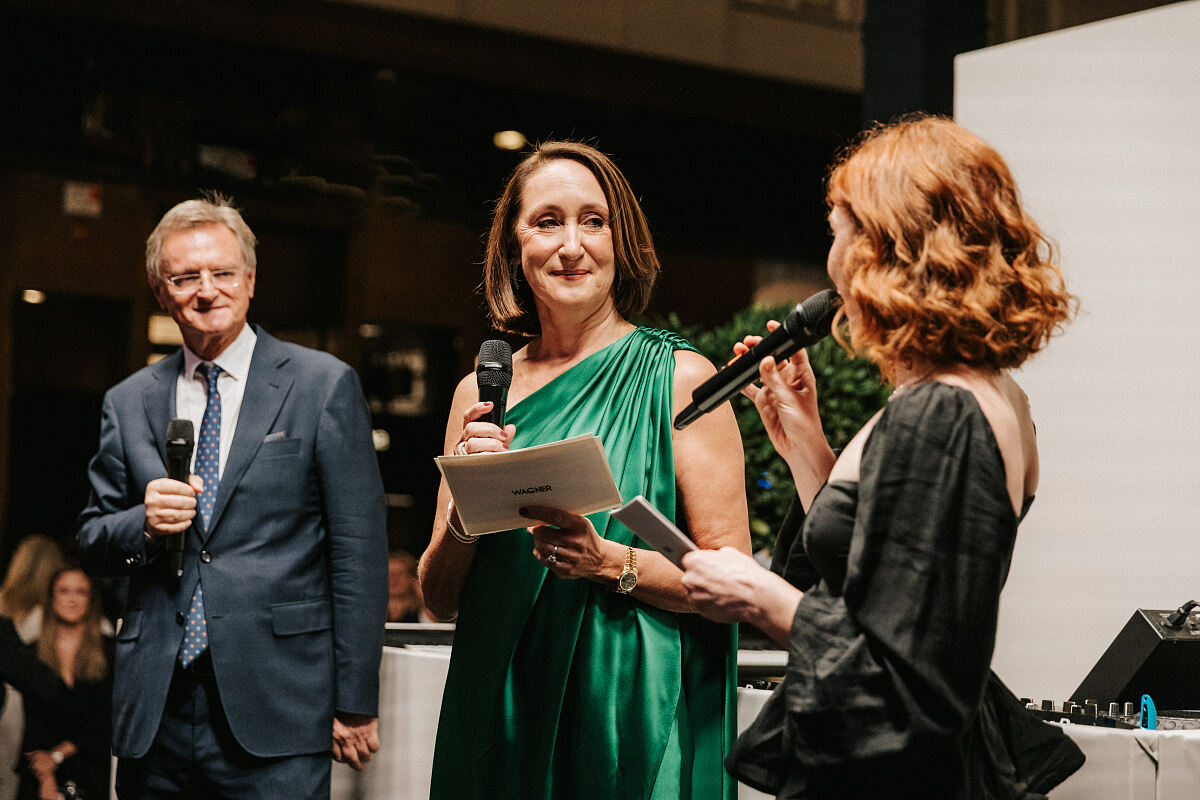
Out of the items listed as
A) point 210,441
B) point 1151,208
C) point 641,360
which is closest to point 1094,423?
point 1151,208

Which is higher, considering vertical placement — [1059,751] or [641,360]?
[641,360]

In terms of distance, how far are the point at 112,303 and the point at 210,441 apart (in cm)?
376

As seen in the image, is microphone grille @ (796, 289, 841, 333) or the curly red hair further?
microphone grille @ (796, 289, 841, 333)

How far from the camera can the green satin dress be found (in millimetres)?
2172

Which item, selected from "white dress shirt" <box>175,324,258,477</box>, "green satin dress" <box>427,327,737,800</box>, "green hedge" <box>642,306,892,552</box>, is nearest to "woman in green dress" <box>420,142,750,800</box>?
"green satin dress" <box>427,327,737,800</box>

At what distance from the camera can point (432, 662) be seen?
325cm

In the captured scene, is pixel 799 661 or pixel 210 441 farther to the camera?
pixel 210 441

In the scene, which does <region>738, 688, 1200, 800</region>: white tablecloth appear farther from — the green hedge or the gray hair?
the green hedge

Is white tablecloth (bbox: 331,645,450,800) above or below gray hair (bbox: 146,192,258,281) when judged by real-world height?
below

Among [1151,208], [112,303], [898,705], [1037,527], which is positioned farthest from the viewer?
[112,303]

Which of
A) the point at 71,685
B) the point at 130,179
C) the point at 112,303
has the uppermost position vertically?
the point at 130,179

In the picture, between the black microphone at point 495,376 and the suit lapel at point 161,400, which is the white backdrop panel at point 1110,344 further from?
the suit lapel at point 161,400

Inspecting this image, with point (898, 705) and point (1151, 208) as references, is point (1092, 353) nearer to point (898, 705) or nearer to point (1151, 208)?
point (1151, 208)

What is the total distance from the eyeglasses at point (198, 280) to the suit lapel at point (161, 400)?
0.15 m
